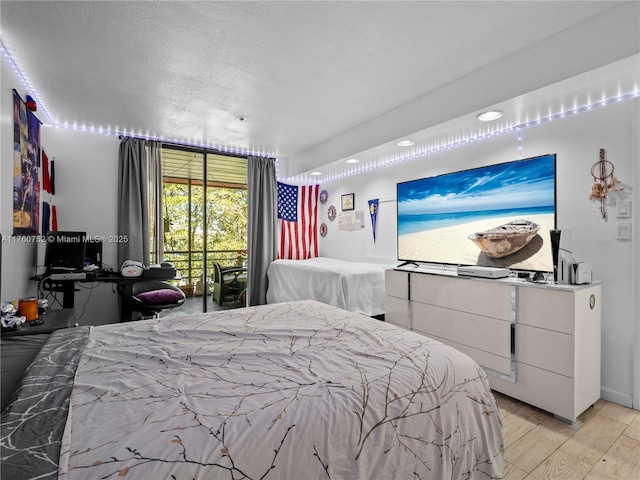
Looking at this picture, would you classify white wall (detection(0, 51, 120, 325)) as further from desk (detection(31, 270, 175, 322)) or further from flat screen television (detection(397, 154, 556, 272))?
flat screen television (detection(397, 154, 556, 272))

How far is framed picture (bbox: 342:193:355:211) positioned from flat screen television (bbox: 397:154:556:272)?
1.20 m

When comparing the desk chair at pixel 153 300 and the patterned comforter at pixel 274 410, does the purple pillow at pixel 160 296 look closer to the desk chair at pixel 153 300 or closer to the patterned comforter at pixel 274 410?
the desk chair at pixel 153 300

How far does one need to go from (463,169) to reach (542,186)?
0.87m

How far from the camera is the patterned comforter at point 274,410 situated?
0.86 m

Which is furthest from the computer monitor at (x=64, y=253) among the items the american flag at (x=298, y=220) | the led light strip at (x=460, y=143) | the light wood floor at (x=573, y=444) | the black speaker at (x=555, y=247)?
the black speaker at (x=555, y=247)

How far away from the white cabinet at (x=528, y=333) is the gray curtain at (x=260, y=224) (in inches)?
114

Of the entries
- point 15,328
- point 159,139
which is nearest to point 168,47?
point 15,328

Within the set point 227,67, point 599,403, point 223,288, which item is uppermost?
point 227,67

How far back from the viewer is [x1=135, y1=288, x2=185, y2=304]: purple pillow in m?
3.70

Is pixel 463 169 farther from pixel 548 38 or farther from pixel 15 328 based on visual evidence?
pixel 15 328

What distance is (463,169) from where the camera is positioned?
3.45 meters

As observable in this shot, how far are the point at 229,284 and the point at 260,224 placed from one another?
46.7 inches

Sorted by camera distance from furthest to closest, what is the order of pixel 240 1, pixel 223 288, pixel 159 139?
pixel 223 288
pixel 159 139
pixel 240 1

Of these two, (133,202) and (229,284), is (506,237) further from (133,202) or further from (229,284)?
(133,202)
